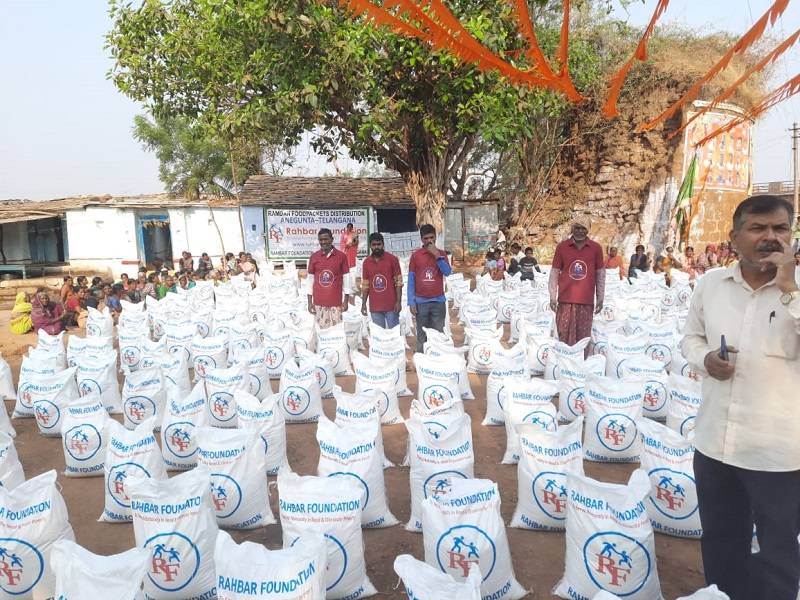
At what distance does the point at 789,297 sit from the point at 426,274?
389cm

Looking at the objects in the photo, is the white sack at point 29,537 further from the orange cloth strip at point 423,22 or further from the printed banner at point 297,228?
the printed banner at point 297,228

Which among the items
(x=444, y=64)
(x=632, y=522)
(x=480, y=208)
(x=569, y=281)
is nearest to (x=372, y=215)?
(x=480, y=208)

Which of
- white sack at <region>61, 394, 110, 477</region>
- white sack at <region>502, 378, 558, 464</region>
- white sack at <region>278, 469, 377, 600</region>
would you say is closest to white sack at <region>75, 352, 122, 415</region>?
white sack at <region>61, 394, 110, 477</region>

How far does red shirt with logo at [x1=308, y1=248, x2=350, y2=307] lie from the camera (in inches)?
228

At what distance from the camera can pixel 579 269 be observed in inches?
196

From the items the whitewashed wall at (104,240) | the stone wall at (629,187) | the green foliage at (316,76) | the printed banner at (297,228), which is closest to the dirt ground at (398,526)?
the green foliage at (316,76)

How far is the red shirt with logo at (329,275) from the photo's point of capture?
19.0 ft

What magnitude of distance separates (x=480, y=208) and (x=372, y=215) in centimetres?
386

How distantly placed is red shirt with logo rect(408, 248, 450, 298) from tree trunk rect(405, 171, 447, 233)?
7.37m

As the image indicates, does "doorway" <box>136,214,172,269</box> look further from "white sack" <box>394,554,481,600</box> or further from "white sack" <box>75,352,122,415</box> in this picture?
"white sack" <box>394,554,481,600</box>

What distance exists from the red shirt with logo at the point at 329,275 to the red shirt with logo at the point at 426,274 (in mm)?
737

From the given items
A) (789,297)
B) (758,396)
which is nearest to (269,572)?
(758,396)

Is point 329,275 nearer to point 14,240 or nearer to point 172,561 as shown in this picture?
point 172,561

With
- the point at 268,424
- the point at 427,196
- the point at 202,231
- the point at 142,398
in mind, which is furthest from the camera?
the point at 202,231
